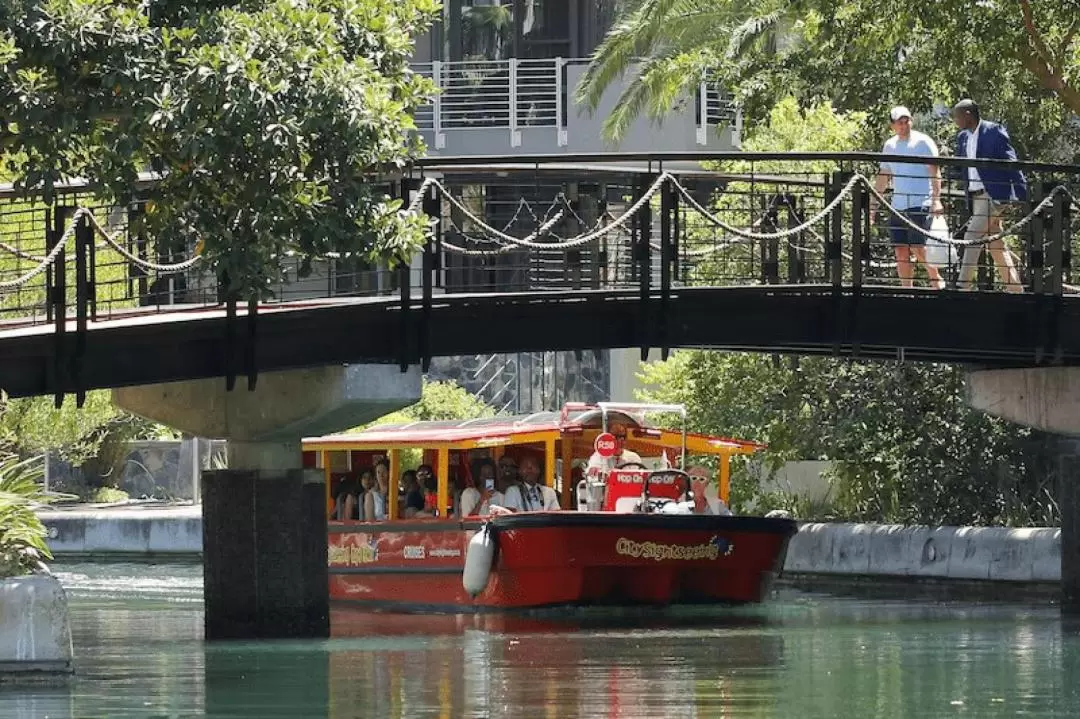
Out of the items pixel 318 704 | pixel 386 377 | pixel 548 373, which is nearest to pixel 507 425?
pixel 386 377

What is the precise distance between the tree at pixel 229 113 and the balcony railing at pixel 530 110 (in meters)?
29.3

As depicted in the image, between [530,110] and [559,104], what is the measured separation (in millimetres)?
1304

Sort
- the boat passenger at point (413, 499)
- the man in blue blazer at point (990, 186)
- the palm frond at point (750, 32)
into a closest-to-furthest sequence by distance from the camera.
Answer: the man in blue blazer at point (990, 186) → the boat passenger at point (413, 499) → the palm frond at point (750, 32)

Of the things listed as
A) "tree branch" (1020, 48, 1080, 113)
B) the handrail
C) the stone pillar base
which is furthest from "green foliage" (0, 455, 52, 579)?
"tree branch" (1020, 48, 1080, 113)

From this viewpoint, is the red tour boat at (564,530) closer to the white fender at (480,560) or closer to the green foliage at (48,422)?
the white fender at (480,560)

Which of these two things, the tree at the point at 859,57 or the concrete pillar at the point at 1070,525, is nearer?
the concrete pillar at the point at 1070,525

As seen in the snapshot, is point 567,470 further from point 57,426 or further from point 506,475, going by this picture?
point 57,426

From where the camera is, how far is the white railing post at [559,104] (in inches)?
1919

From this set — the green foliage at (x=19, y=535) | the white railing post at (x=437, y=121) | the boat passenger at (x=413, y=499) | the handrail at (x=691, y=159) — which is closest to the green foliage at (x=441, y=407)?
the white railing post at (x=437, y=121)

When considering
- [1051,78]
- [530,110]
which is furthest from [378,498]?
Result: [530,110]

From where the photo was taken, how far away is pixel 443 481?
1211 inches

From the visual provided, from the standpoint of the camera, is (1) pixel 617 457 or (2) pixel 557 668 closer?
(2) pixel 557 668

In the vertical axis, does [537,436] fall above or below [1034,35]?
below

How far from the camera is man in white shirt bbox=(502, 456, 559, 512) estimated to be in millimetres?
30656
